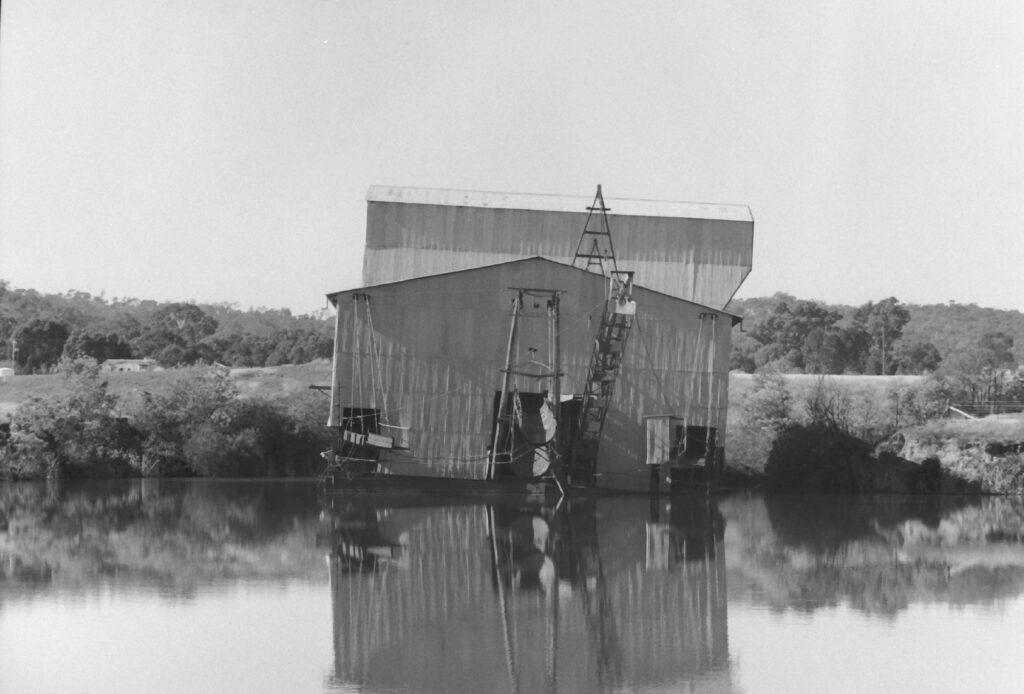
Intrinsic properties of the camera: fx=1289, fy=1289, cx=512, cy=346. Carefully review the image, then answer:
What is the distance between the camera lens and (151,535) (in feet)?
87.0

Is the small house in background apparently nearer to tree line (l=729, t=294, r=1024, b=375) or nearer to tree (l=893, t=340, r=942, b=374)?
tree line (l=729, t=294, r=1024, b=375)

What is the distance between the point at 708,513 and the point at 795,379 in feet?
108

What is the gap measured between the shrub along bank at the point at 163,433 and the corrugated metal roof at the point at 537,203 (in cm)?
934

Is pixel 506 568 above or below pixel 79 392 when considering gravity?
below

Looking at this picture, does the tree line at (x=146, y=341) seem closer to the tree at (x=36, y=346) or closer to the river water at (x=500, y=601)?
the tree at (x=36, y=346)

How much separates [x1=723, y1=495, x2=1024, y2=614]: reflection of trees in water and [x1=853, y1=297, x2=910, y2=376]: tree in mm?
51280

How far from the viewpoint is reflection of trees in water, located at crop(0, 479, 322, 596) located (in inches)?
831

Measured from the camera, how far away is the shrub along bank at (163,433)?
42.2 meters

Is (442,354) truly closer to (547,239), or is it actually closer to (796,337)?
(547,239)

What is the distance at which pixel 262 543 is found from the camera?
25.5 metres

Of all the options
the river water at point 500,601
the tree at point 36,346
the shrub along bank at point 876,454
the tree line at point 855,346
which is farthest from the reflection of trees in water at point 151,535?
the tree line at point 855,346

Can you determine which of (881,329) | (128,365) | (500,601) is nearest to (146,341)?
(128,365)

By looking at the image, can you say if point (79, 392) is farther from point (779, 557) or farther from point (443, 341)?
point (779, 557)

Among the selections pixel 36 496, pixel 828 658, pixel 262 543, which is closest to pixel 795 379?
pixel 36 496
